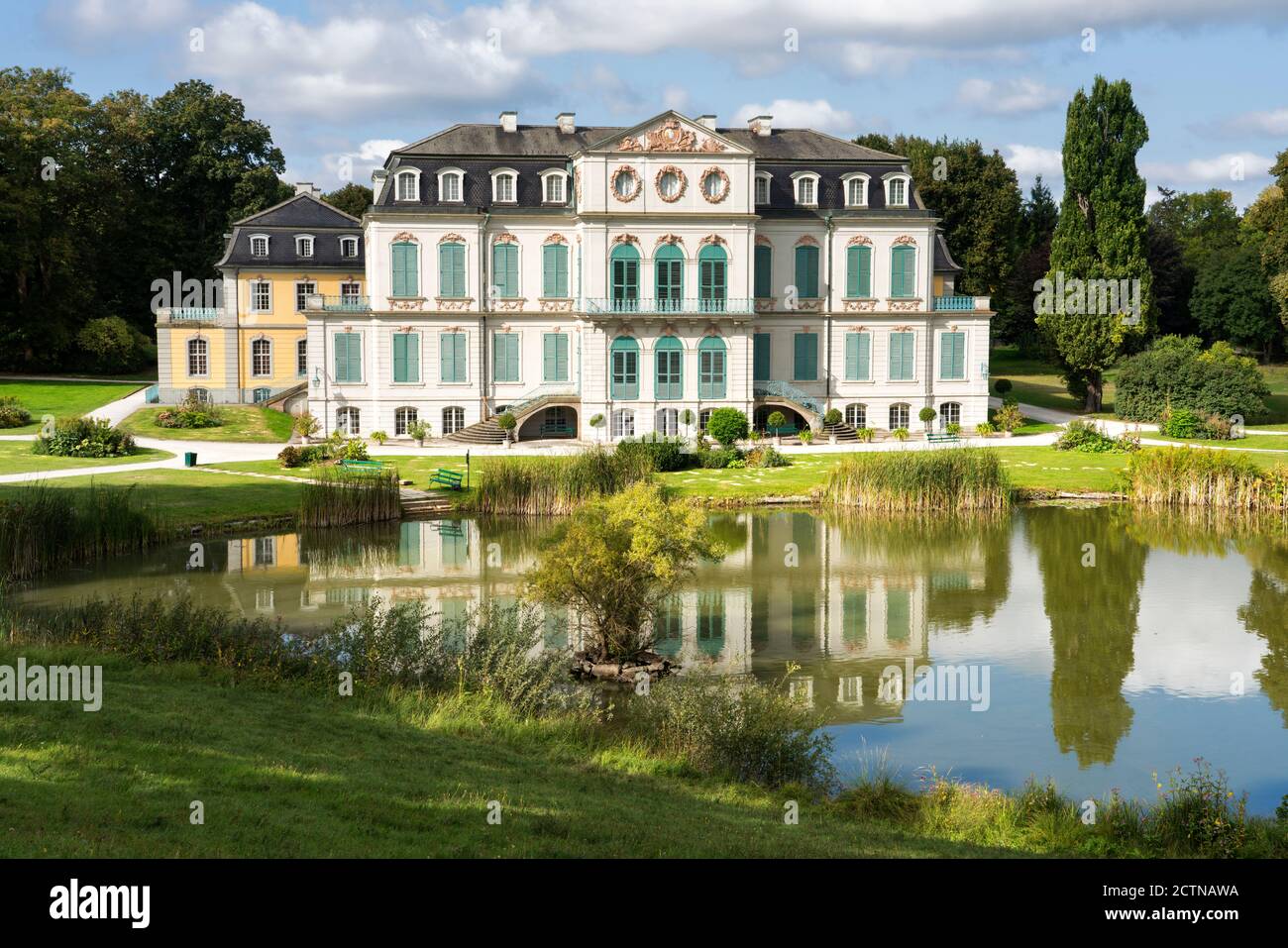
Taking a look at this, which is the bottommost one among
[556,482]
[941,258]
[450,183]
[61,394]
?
[556,482]

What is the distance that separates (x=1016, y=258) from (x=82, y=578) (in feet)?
160

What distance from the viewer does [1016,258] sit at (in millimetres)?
60188

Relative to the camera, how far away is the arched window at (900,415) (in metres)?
42.8

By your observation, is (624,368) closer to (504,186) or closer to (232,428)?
(504,186)

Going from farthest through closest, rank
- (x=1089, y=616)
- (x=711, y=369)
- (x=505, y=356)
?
(x=505, y=356), (x=711, y=369), (x=1089, y=616)

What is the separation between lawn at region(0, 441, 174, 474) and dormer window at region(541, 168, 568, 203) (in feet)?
47.7

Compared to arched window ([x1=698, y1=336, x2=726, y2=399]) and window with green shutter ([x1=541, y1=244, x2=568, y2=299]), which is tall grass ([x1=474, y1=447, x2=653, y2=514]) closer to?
arched window ([x1=698, y1=336, x2=726, y2=399])

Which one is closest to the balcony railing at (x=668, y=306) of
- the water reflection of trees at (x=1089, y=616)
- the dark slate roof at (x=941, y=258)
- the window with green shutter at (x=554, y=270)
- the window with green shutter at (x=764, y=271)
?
the window with green shutter at (x=554, y=270)

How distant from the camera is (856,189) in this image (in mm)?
42406

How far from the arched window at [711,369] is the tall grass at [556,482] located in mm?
11930

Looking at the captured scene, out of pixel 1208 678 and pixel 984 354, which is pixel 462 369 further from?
pixel 1208 678

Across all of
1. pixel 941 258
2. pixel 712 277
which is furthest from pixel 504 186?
pixel 941 258

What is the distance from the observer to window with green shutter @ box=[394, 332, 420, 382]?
41125 millimetres

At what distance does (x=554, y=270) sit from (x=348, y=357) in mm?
7120
